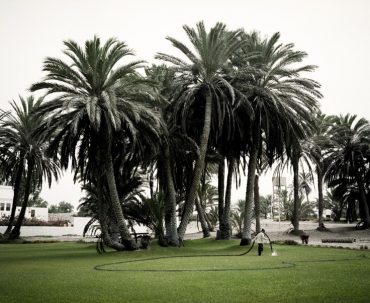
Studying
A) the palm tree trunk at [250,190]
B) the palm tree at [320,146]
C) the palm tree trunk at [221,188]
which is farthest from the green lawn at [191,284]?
the palm tree at [320,146]

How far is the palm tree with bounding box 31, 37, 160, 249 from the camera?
83.3 ft

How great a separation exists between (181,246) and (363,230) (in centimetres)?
2503

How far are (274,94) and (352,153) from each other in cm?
2161

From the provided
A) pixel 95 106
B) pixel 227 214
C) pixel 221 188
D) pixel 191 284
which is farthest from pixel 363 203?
pixel 191 284

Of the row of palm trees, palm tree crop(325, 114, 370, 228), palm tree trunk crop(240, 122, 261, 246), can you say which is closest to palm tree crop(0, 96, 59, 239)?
the row of palm trees

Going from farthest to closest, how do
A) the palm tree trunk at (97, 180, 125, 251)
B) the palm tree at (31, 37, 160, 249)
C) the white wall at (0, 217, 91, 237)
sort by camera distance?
the white wall at (0, 217, 91, 237) → the palm tree trunk at (97, 180, 125, 251) → the palm tree at (31, 37, 160, 249)

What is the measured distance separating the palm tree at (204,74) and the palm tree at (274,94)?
178 cm

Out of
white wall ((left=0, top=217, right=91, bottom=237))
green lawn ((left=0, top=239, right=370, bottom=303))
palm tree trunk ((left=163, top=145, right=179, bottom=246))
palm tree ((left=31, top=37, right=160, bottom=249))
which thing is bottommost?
green lawn ((left=0, top=239, right=370, bottom=303))

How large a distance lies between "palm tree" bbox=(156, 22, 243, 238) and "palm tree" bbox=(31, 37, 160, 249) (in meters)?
4.14

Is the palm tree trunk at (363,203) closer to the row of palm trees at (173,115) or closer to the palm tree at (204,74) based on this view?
the row of palm trees at (173,115)

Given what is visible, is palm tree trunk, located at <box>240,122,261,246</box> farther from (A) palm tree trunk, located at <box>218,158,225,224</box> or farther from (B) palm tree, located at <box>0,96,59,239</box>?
(B) palm tree, located at <box>0,96,59,239</box>

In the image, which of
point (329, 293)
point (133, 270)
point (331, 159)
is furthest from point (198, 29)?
point (331, 159)

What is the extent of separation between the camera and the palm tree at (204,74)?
30.0m

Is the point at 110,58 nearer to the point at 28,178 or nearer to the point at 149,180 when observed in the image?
the point at 149,180
